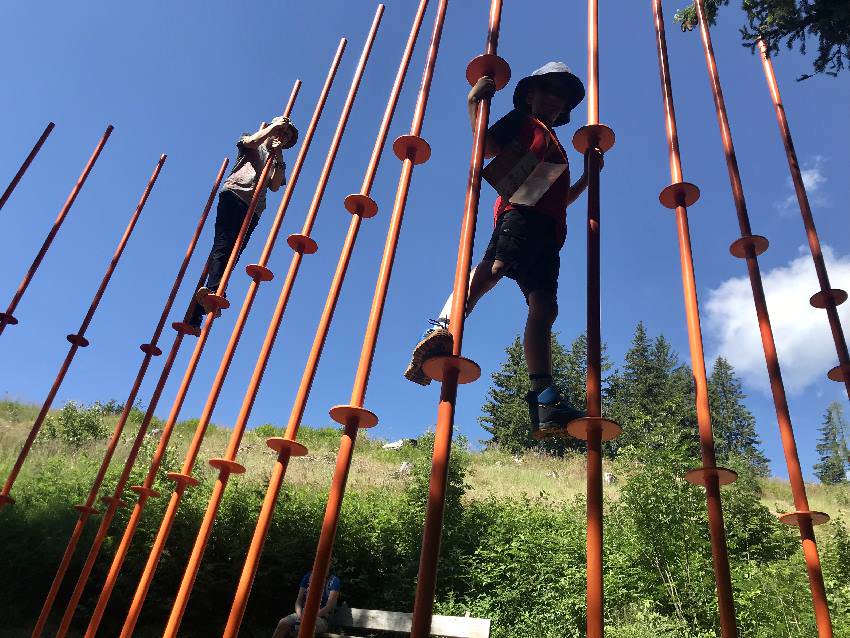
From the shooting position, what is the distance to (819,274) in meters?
2.92

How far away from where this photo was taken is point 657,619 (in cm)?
692

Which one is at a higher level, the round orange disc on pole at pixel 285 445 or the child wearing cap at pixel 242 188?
the child wearing cap at pixel 242 188

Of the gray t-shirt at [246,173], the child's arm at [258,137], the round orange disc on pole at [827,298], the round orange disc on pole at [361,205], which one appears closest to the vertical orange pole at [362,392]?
the round orange disc on pole at [361,205]

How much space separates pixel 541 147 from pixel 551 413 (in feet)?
4.40

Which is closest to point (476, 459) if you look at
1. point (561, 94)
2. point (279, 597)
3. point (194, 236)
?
point (279, 597)

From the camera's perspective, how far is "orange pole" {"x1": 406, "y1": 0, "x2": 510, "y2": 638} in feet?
4.57

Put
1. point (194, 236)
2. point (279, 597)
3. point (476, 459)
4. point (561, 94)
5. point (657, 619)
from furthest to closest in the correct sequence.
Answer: point (476, 459), point (279, 597), point (657, 619), point (194, 236), point (561, 94)

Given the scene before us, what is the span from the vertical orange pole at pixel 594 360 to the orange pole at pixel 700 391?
12.7 inches

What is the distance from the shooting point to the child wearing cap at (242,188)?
475 centimetres

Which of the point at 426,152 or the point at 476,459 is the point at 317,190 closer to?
the point at 426,152

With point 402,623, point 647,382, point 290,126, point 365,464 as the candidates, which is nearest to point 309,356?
point 290,126

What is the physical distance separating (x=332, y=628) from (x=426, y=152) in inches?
254

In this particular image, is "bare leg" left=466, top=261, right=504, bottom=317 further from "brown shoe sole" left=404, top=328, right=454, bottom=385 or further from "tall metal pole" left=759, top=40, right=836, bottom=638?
"tall metal pole" left=759, top=40, right=836, bottom=638

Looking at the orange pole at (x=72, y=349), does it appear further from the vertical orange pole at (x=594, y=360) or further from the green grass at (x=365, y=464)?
the green grass at (x=365, y=464)
